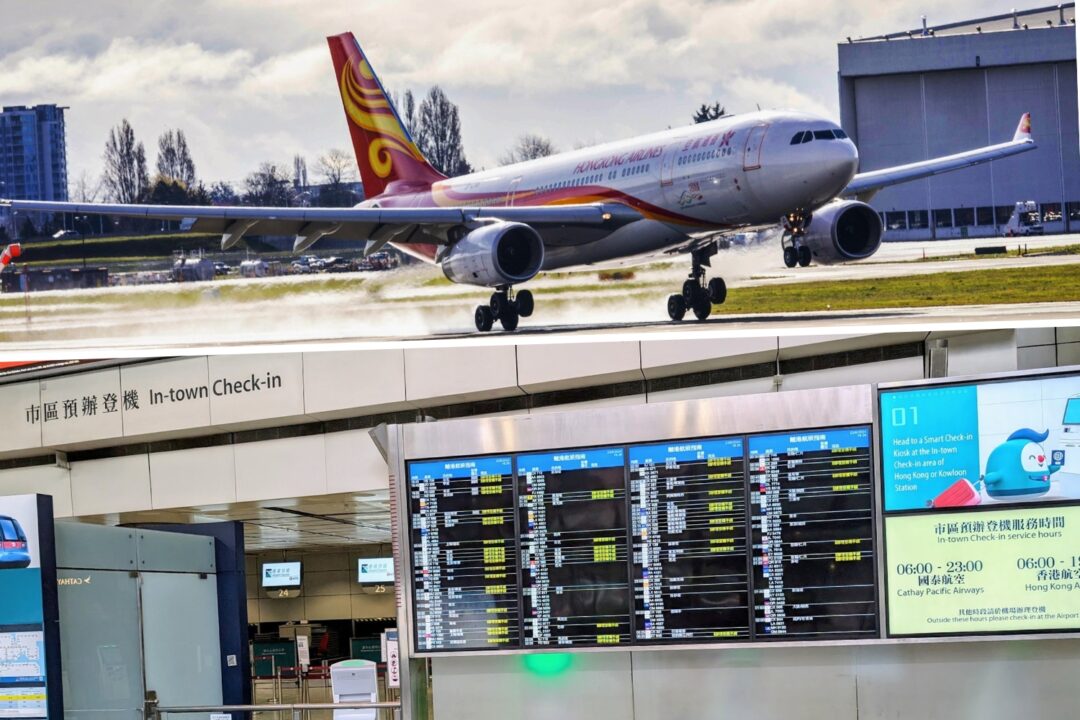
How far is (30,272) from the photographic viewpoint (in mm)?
9555

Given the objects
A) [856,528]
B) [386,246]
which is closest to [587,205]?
[386,246]

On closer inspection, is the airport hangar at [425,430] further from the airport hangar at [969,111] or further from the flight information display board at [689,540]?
the airport hangar at [969,111]

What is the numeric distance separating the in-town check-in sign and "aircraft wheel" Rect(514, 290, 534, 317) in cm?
496

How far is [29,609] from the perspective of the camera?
8836 millimetres

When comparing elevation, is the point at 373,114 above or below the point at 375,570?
above

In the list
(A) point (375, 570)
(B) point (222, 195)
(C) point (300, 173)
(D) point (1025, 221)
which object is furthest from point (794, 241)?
(A) point (375, 570)

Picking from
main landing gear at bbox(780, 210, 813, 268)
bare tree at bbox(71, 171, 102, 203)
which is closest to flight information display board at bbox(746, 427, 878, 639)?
main landing gear at bbox(780, 210, 813, 268)

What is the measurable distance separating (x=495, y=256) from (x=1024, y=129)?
335 cm

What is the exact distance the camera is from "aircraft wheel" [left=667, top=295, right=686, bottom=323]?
895 cm

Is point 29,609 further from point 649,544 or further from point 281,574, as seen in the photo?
point 281,574

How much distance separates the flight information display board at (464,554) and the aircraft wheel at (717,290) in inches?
88.9

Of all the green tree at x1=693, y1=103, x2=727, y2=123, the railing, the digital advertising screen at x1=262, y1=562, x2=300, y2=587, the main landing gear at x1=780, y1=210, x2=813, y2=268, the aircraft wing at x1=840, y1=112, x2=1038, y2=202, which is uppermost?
the green tree at x1=693, y1=103, x2=727, y2=123

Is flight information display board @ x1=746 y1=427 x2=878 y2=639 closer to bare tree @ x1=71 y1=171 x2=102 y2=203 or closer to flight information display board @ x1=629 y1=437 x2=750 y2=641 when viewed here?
flight information display board @ x1=629 y1=437 x2=750 y2=641

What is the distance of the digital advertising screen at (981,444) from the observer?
20.5ft
